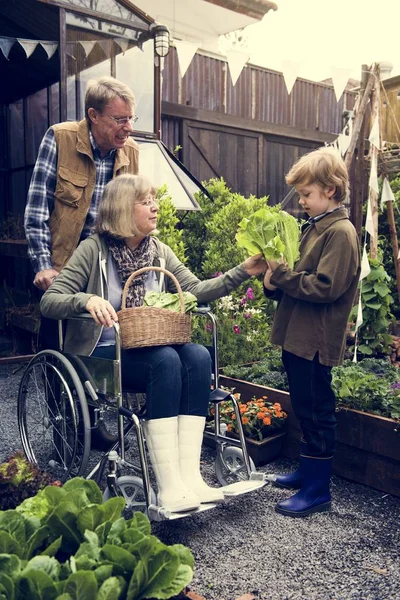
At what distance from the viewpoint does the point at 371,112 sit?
18.4 feet

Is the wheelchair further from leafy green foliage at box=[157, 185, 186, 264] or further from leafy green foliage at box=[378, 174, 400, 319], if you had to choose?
leafy green foliage at box=[378, 174, 400, 319]

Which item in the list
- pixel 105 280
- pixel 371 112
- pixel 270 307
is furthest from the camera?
pixel 270 307

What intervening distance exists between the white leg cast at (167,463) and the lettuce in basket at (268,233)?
2.86ft

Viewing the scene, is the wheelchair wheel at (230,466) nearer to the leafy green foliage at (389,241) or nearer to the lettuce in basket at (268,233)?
the lettuce in basket at (268,233)

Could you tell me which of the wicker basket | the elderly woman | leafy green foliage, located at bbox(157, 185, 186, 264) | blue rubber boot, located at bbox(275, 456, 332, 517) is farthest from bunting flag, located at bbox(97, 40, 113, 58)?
blue rubber boot, located at bbox(275, 456, 332, 517)

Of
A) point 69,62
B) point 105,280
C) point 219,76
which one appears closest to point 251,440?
point 105,280

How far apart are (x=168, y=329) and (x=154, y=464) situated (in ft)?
1.80

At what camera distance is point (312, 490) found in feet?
9.44

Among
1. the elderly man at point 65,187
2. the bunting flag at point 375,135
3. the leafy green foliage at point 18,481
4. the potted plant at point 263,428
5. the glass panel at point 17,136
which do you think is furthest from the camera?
the glass panel at point 17,136

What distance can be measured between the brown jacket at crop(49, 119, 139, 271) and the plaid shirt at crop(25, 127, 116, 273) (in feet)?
0.11

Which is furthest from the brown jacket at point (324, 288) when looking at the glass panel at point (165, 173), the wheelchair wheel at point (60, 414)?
the glass panel at point (165, 173)

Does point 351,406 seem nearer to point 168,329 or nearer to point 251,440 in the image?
point 251,440

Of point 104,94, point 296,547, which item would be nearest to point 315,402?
point 296,547

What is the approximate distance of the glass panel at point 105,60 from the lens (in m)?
5.70
